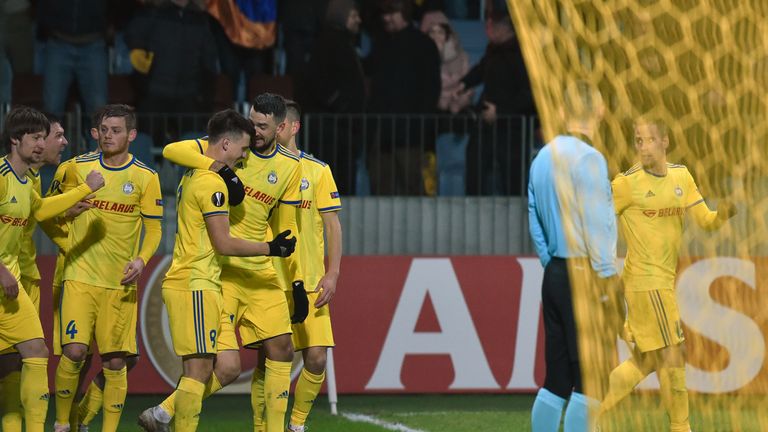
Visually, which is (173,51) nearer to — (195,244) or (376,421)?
(376,421)

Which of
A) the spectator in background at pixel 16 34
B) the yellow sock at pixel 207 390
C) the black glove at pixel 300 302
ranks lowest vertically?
the yellow sock at pixel 207 390

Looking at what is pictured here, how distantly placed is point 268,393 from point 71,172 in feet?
5.91

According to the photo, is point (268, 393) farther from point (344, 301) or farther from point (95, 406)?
point (344, 301)

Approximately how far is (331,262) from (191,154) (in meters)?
1.09

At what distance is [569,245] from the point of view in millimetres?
5781

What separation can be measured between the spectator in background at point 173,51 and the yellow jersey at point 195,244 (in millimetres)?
4073

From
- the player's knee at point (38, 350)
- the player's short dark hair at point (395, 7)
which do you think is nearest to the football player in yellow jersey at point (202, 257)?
the player's knee at point (38, 350)

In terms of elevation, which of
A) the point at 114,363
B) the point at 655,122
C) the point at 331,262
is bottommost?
the point at 114,363

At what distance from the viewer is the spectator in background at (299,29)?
11.3m

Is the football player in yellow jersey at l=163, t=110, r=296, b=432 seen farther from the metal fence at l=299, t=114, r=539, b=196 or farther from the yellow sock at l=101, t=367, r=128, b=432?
the metal fence at l=299, t=114, r=539, b=196

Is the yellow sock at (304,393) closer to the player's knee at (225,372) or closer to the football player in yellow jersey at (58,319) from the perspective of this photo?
the player's knee at (225,372)

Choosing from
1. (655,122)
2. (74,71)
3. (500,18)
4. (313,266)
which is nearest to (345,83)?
(500,18)

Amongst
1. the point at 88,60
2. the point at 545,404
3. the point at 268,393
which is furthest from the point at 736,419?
the point at 88,60

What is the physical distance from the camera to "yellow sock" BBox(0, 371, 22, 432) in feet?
23.4
